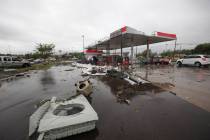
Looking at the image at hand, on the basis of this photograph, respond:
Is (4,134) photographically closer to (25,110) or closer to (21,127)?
(21,127)

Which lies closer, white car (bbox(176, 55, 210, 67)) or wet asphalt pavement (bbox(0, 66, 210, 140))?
wet asphalt pavement (bbox(0, 66, 210, 140))

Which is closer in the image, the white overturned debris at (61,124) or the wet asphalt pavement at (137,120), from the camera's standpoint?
the white overturned debris at (61,124)

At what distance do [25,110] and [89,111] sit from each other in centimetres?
321

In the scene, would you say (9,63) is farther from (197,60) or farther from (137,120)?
(197,60)

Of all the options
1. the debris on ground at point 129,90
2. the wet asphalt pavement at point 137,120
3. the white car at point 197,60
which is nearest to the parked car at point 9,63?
the wet asphalt pavement at point 137,120

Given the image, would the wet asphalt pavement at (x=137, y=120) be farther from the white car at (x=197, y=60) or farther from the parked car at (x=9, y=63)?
the parked car at (x=9, y=63)

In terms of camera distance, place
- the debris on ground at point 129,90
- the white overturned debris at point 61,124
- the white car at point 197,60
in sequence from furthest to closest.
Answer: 1. the white car at point 197,60
2. the debris on ground at point 129,90
3. the white overturned debris at point 61,124

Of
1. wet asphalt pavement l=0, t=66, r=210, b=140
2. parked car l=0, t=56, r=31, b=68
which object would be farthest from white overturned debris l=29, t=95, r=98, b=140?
parked car l=0, t=56, r=31, b=68

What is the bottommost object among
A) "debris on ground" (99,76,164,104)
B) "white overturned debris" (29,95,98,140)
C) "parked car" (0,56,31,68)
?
"debris on ground" (99,76,164,104)

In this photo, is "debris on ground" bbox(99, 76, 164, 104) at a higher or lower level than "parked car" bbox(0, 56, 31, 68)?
lower

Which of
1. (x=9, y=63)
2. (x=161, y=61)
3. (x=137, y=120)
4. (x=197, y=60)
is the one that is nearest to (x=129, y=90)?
(x=137, y=120)

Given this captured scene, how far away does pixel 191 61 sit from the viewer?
1834 centimetres

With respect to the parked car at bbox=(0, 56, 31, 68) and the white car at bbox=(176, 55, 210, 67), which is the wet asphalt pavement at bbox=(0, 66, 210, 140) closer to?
the white car at bbox=(176, 55, 210, 67)

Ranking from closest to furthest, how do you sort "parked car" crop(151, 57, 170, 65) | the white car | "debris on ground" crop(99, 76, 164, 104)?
"debris on ground" crop(99, 76, 164, 104), the white car, "parked car" crop(151, 57, 170, 65)
